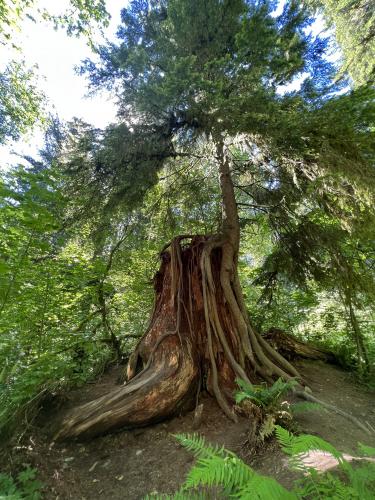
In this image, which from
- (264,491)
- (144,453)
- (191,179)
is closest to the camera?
(264,491)

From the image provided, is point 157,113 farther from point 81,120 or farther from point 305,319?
point 305,319

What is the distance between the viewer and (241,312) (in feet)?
14.1

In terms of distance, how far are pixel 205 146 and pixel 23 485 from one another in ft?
15.9

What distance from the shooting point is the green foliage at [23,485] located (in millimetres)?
2141

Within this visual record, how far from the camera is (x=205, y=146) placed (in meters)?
4.89

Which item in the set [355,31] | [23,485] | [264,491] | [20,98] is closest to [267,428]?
[264,491]

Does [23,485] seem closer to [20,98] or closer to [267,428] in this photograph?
[267,428]

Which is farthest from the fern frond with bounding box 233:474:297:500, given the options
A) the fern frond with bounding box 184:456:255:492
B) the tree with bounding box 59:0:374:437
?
the tree with bounding box 59:0:374:437

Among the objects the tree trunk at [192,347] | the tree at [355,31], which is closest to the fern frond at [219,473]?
the tree trunk at [192,347]

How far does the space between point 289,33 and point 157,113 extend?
94.3 inches

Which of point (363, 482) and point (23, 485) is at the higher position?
point (363, 482)

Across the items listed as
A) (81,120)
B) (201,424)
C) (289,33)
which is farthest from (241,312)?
(289,33)

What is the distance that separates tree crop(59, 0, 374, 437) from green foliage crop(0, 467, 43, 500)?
751 mm

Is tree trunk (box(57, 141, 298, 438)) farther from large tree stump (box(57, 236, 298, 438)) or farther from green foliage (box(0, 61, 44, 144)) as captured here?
green foliage (box(0, 61, 44, 144))
